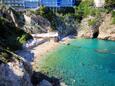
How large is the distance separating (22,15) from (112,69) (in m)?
32.8

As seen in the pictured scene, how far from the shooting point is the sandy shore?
50.2 meters

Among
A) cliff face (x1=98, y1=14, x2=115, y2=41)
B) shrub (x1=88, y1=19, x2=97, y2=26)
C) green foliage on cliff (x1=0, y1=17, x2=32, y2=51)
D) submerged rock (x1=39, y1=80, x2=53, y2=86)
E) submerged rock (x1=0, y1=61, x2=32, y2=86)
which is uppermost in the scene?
submerged rock (x1=0, y1=61, x2=32, y2=86)

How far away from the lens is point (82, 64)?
4544 cm

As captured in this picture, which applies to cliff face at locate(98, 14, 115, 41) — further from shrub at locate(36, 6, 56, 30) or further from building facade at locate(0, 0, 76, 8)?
shrub at locate(36, 6, 56, 30)

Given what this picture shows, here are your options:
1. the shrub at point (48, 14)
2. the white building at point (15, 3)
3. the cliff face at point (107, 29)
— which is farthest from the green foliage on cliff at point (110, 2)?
the white building at point (15, 3)

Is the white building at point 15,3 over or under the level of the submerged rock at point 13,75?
under

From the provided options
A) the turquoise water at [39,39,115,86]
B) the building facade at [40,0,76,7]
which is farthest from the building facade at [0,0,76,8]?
the turquoise water at [39,39,115,86]

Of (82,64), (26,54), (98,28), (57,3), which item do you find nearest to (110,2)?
(98,28)

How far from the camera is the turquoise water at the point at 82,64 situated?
36.8m

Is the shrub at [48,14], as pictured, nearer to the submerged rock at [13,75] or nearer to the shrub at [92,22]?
the shrub at [92,22]

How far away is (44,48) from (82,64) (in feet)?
45.6

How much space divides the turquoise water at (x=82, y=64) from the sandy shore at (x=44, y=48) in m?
0.99

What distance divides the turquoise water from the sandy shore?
0.99 m

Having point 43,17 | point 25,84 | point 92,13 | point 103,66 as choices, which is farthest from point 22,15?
point 25,84
